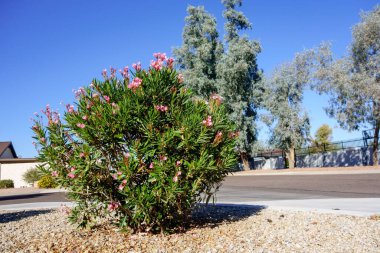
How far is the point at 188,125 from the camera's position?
549 centimetres

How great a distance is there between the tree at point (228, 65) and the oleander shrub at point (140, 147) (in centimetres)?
2705

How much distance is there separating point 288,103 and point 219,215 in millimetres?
28942

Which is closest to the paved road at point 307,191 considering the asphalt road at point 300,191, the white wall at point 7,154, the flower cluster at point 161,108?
the asphalt road at point 300,191

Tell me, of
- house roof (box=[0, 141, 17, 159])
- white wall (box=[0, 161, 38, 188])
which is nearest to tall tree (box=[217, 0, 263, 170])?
white wall (box=[0, 161, 38, 188])

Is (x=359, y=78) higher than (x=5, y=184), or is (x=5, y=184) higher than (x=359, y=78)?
(x=359, y=78)

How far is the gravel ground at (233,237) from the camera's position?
5055 millimetres

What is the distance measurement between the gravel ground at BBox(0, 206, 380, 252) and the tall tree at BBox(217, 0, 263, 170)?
26745 mm

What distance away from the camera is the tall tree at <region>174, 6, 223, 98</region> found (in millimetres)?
36844

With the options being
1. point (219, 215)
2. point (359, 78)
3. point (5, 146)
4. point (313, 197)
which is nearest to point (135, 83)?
point (219, 215)

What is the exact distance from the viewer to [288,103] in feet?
115

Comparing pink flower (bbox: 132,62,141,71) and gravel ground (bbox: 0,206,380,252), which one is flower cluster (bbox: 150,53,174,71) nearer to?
pink flower (bbox: 132,62,141,71)

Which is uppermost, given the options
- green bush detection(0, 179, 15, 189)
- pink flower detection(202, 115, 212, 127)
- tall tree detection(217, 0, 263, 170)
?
tall tree detection(217, 0, 263, 170)

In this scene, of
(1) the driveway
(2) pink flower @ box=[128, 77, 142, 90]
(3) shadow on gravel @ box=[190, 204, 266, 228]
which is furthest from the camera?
(1) the driveway

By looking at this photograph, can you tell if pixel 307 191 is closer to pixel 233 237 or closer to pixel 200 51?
pixel 233 237
